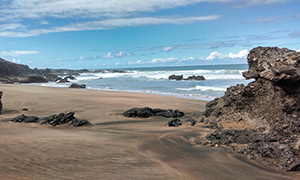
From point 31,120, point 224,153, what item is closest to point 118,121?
point 31,120

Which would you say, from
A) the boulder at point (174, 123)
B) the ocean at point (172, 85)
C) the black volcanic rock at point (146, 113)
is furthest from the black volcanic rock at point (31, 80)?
the boulder at point (174, 123)

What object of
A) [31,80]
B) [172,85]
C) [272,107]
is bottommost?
[272,107]

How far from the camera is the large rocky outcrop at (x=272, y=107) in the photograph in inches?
159

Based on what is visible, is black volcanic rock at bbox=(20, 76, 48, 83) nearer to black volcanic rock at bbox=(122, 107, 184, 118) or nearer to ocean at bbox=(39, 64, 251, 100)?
ocean at bbox=(39, 64, 251, 100)

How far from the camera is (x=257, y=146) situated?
14.4 ft

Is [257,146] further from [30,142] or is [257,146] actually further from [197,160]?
[30,142]

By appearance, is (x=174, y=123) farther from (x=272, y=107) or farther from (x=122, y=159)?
(x=122, y=159)

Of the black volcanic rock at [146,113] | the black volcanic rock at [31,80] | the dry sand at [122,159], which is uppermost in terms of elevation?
the black volcanic rock at [31,80]

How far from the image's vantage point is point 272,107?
5.23 meters

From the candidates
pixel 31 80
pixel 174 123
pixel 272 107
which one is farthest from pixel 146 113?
pixel 31 80

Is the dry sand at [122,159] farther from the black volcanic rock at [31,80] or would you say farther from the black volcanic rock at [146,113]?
the black volcanic rock at [31,80]

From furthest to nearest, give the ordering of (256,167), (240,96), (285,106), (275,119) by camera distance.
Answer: (240,96) → (275,119) → (285,106) → (256,167)

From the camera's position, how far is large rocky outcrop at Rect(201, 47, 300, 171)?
4.04 meters

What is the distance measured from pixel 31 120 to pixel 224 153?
5.99 metres
